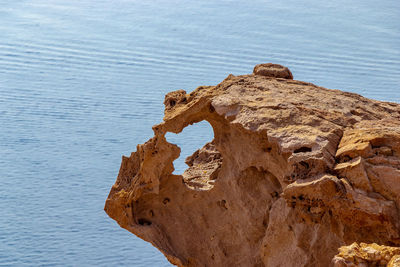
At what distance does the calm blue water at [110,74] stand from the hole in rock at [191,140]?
0.09 ft

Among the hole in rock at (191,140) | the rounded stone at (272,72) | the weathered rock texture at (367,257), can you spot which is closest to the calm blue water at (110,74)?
the hole in rock at (191,140)

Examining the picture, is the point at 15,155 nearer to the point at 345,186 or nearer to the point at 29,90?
the point at 29,90

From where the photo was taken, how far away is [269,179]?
4.95m

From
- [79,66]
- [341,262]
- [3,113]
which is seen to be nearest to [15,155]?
[3,113]

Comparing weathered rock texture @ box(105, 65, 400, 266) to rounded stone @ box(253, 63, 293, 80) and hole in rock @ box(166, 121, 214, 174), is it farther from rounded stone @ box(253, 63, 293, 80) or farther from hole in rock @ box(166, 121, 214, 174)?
hole in rock @ box(166, 121, 214, 174)

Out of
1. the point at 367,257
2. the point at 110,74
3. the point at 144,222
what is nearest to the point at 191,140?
the point at 110,74

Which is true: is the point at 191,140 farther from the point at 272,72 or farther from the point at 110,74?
the point at 272,72

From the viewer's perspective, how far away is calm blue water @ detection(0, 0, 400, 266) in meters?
6.93

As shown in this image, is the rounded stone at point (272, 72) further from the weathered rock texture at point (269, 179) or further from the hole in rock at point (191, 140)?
the hole in rock at point (191, 140)

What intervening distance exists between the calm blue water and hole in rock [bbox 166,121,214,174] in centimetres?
3

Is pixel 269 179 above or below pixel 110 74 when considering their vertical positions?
above

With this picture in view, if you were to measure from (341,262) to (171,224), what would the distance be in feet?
6.85

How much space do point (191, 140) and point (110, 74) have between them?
1.91 metres

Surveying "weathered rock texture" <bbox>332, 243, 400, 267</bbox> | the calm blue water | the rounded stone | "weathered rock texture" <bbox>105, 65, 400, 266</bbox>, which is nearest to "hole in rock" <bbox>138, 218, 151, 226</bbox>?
"weathered rock texture" <bbox>105, 65, 400, 266</bbox>
